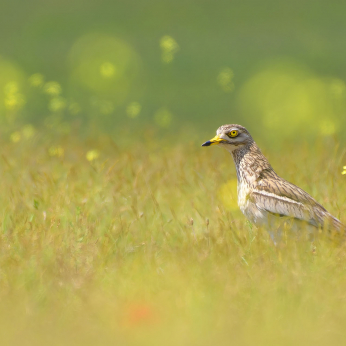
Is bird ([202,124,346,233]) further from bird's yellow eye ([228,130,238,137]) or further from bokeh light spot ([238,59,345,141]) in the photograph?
bokeh light spot ([238,59,345,141])

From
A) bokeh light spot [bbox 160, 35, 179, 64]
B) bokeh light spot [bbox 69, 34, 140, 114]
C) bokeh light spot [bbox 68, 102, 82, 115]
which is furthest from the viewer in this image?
bokeh light spot [bbox 69, 34, 140, 114]

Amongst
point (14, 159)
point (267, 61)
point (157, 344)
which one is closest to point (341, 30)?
point (267, 61)

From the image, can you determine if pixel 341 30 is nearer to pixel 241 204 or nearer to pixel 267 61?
pixel 267 61

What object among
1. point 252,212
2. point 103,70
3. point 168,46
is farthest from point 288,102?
point 252,212

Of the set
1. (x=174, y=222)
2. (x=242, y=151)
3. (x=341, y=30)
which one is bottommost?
(x=174, y=222)

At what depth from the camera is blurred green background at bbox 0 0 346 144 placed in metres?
10.0

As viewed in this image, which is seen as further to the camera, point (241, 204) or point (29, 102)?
point (29, 102)

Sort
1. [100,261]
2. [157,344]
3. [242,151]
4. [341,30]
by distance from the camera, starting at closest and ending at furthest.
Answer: [157,344], [100,261], [242,151], [341,30]

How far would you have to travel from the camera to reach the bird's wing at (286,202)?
5590mm

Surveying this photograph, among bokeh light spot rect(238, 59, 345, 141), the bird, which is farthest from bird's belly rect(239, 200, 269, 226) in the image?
bokeh light spot rect(238, 59, 345, 141)

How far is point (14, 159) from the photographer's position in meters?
7.85

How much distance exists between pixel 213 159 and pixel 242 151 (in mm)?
2169

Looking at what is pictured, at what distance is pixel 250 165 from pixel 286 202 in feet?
2.03

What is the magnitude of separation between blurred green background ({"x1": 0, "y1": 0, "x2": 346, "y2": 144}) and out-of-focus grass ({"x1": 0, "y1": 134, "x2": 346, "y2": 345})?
1.30 meters
